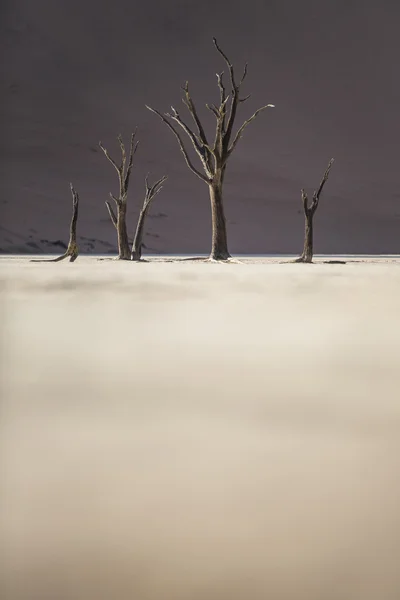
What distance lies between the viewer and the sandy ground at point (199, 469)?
40 cm

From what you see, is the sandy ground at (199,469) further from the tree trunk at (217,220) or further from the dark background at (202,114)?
the dark background at (202,114)

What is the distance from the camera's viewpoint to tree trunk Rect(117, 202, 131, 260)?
6793 mm

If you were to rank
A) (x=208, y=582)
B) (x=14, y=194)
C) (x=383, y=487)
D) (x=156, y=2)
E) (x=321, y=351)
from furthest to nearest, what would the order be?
(x=156, y=2) → (x=14, y=194) → (x=321, y=351) → (x=383, y=487) → (x=208, y=582)

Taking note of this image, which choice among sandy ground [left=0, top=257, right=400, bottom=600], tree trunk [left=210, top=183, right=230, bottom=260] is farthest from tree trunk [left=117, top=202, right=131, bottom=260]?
sandy ground [left=0, top=257, right=400, bottom=600]

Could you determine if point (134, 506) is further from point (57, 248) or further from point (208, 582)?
point (57, 248)

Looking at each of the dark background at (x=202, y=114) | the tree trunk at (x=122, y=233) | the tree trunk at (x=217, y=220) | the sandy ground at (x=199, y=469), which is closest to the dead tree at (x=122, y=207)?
the tree trunk at (x=122, y=233)

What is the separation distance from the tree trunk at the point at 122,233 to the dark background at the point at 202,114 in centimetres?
417

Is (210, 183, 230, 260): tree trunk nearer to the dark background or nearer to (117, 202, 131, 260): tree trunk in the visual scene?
(117, 202, 131, 260): tree trunk

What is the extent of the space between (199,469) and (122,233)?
647 cm

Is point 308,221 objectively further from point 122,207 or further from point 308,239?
point 122,207

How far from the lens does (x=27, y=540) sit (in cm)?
44

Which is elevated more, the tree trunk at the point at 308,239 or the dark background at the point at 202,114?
the dark background at the point at 202,114

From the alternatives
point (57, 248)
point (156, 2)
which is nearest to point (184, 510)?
point (57, 248)

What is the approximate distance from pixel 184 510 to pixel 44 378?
0.56 metres
